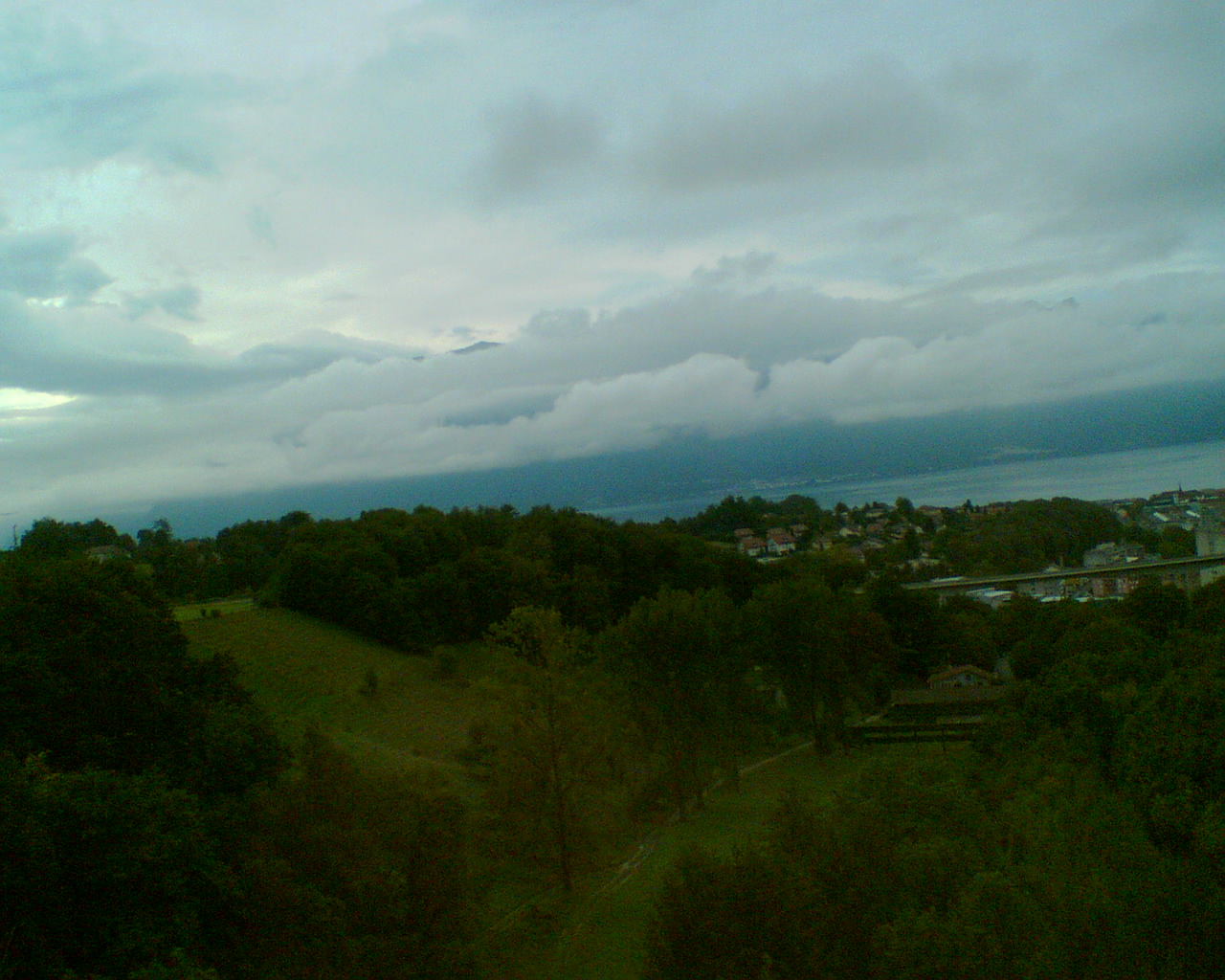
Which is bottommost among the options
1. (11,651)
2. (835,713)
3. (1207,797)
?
(835,713)

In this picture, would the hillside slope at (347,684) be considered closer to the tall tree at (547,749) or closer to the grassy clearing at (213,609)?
the grassy clearing at (213,609)

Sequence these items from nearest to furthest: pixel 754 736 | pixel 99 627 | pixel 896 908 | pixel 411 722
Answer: pixel 896 908, pixel 99 627, pixel 754 736, pixel 411 722

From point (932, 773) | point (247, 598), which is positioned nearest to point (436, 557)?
point (247, 598)

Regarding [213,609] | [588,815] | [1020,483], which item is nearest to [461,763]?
[588,815]

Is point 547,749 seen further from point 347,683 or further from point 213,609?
point 213,609

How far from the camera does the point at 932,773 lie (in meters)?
10.5

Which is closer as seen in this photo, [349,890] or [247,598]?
[349,890]

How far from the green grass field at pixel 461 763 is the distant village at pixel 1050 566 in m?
18.0

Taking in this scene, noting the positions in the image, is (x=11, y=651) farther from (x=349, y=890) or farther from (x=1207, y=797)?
(x=1207, y=797)

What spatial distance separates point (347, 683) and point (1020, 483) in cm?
5849

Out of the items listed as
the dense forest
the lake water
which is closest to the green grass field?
the dense forest

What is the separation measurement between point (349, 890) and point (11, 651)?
210 inches

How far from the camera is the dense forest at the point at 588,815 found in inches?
264

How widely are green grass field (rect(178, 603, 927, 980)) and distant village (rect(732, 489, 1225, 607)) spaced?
708 inches
